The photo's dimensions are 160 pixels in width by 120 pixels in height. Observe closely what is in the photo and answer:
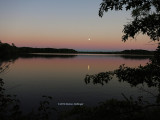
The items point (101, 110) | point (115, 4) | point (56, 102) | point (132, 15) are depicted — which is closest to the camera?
Answer: point (115, 4)

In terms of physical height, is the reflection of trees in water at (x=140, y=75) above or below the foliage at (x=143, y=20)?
below

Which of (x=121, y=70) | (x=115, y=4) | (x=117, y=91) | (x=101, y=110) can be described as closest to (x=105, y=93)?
(x=117, y=91)

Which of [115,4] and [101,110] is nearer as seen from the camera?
[115,4]

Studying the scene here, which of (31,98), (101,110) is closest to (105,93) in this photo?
(31,98)

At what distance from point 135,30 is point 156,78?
2143 mm

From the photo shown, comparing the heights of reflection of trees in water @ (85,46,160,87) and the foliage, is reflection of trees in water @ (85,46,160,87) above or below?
below

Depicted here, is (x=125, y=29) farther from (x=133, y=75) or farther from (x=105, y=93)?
(x=105, y=93)

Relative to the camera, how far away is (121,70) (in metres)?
7.48

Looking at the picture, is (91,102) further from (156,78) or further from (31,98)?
(156,78)

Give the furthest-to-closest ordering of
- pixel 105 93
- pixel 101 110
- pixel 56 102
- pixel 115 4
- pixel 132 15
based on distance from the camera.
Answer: pixel 105 93
pixel 56 102
pixel 101 110
pixel 132 15
pixel 115 4

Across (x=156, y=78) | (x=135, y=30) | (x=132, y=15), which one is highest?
(x=132, y=15)

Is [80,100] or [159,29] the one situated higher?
[159,29]

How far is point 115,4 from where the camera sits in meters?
6.16

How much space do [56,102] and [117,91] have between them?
952cm
